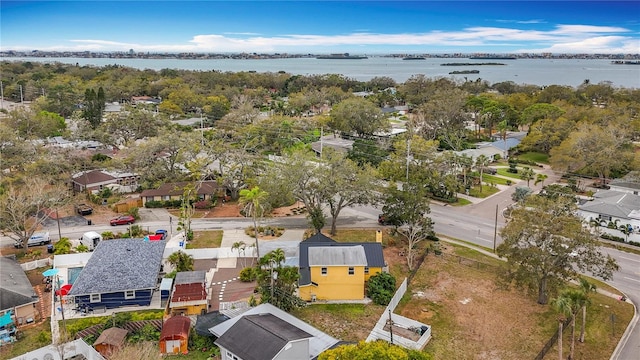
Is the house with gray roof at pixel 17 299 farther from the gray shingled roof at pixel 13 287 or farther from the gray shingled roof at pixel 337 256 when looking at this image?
the gray shingled roof at pixel 337 256

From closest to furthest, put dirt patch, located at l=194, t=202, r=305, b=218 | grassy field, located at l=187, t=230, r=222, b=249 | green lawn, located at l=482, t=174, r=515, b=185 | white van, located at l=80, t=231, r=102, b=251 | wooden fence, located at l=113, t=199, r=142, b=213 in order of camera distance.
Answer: white van, located at l=80, t=231, r=102, b=251, grassy field, located at l=187, t=230, r=222, b=249, dirt patch, located at l=194, t=202, r=305, b=218, wooden fence, located at l=113, t=199, r=142, b=213, green lawn, located at l=482, t=174, r=515, b=185

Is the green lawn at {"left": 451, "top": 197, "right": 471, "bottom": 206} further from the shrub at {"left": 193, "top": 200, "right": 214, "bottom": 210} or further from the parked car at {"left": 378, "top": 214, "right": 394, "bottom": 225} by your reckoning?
the shrub at {"left": 193, "top": 200, "right": 214, "bottom": 210}

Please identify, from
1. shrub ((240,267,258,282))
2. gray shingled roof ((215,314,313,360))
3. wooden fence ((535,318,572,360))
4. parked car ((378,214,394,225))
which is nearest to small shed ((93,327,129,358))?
gray shingled roof ((215,314,313,360))

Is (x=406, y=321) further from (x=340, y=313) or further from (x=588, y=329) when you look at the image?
(x=588, y=329)

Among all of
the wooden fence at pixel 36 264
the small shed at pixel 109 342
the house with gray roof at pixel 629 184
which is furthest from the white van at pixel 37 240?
the house with gray roof at pixel 629 184

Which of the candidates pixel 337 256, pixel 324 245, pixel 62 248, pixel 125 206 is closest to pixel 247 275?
pixel 324 245

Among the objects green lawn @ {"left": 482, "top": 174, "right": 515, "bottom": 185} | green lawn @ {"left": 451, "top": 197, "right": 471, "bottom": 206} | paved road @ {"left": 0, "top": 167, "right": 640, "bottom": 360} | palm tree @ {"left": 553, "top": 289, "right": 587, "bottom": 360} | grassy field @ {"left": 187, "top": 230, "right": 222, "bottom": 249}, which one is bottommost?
grassy field @ {"left": 187, "top": 230, "right": 222, "bottom": 249}
